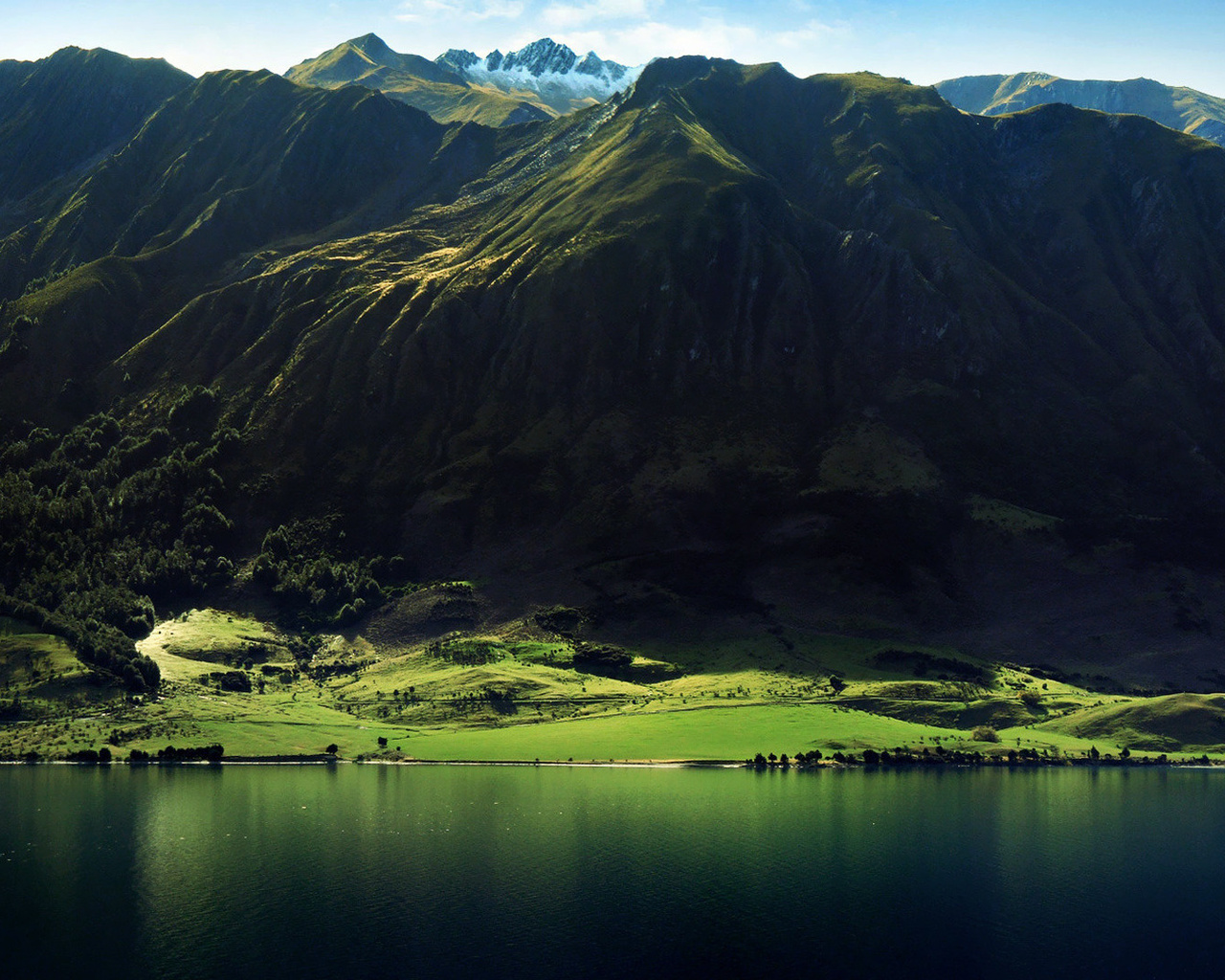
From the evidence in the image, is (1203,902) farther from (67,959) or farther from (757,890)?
(67,959)

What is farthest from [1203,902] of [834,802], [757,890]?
[834,802]

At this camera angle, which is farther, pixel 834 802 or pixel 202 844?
pixel 834 802

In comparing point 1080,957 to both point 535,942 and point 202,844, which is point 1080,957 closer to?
point 535,942

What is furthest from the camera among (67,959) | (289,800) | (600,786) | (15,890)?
(600,786)

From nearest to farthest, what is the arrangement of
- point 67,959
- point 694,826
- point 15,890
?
1. point 67,959
2. point 15,890
3. point 694,826

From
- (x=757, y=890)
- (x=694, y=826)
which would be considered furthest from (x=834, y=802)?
(x=757, y=890)

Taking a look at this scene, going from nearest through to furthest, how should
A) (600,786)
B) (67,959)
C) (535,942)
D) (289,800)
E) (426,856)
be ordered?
(67,959) → (535,942) → (426,856) → (289,800) → (600,786)
